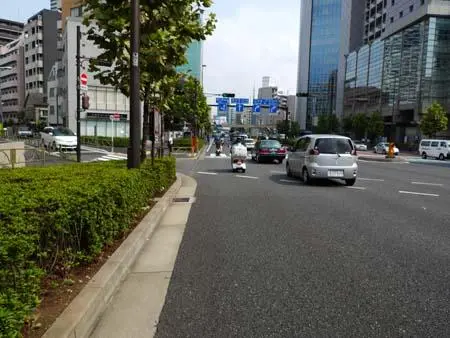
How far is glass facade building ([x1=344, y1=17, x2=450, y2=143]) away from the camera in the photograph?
62953 mm

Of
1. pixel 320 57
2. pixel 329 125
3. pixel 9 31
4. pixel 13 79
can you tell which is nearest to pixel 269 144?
pixel 329 125

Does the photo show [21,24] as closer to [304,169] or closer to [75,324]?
[304,169]

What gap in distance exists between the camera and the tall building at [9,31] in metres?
118

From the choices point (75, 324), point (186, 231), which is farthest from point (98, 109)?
point (75, 324)

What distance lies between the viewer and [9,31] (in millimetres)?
119500

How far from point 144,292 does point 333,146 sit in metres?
10.5

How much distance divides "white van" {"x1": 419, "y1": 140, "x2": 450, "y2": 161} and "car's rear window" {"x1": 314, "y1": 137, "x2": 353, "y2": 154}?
3093 centimetres

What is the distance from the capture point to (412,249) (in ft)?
19.4

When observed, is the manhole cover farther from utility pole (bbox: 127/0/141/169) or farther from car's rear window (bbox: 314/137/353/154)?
car's rear window (bbox: 314/137/353/154)

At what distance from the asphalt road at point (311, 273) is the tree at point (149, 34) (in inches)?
138

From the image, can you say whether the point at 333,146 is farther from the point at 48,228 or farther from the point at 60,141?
the point at 60,141

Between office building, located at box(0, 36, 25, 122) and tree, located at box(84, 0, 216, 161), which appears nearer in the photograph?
tree, located at box(84, 0, 216, 161)

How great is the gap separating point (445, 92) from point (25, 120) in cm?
8132

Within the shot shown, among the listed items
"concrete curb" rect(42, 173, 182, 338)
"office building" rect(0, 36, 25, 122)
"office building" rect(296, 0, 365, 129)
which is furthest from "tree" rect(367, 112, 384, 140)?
"office building" rect(0, 36, 25, 122)
